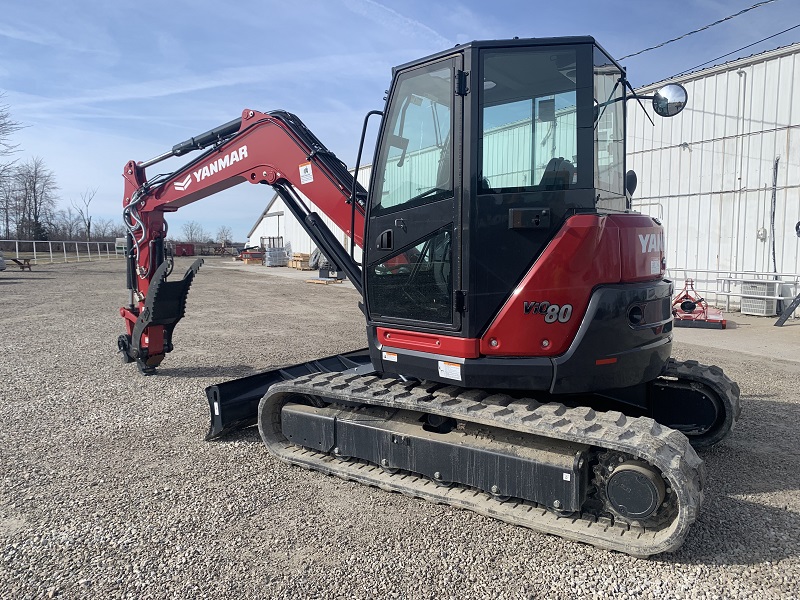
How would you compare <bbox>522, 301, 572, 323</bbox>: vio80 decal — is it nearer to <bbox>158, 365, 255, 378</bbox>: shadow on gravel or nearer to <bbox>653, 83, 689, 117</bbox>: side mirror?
<bbox>653, 83, 689, 117</bbox>: side mirror

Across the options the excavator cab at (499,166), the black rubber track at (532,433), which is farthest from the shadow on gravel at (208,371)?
the excavator cab at (499,166)

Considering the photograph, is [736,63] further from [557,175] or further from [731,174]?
[557,175]

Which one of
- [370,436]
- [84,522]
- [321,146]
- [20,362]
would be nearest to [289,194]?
[321,146]

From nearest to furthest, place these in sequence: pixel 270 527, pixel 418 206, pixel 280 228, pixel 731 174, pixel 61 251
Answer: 1. pixel 270 527
2. pixel 418 206
3. pixel 731 174
4. pixel 61 251
5. pixel 280 228

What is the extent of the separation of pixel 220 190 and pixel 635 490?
5552 mm

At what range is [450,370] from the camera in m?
3.81

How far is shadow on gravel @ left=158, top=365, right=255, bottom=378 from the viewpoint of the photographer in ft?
24.5

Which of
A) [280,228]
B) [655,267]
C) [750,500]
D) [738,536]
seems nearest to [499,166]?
[655,267]

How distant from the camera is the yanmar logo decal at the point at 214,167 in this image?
611cm

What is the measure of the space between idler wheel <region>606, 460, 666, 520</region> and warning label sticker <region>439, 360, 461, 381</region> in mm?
1114

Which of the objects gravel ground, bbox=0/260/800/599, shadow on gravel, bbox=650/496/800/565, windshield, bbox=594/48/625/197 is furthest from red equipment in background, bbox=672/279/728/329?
shadow on gravel, bbox=650/496/800/565

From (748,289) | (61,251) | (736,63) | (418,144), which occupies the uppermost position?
(736,63)

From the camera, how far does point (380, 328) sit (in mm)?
4297

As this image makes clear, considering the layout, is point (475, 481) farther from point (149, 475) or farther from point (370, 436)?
point (149, 475)
